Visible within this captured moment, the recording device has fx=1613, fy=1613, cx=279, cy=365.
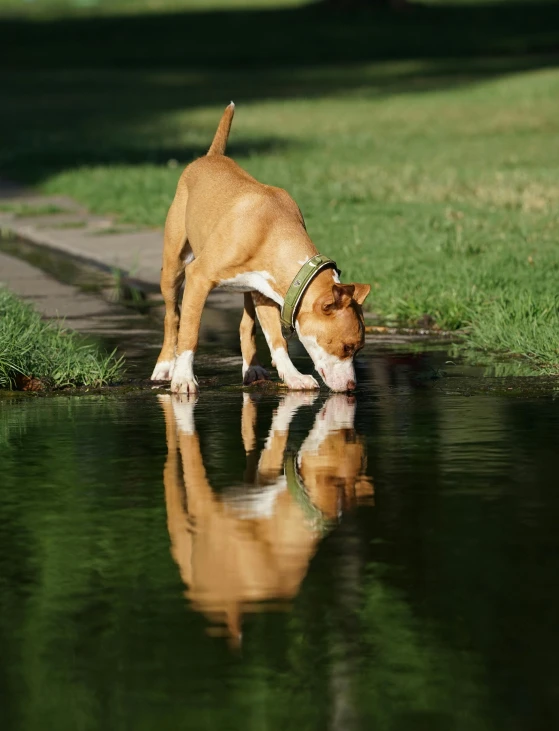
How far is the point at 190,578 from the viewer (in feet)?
16.7

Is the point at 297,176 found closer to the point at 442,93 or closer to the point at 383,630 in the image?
the point at 383,630

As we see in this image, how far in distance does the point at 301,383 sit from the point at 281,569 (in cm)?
389

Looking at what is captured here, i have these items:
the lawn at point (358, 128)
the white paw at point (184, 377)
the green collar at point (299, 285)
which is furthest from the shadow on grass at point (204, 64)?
the green collar at point (299, 285)

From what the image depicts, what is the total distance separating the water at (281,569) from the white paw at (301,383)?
856 mm

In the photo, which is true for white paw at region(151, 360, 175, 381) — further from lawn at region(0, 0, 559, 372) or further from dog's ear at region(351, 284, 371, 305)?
lawn at region(0, 0, 559, 372)

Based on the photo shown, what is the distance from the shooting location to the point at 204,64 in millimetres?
60531

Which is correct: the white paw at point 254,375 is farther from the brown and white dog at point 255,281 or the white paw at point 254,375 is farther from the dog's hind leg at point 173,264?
the dog's hind leg at point 173,264

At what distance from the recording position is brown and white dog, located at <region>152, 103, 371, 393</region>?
8461 millimetres

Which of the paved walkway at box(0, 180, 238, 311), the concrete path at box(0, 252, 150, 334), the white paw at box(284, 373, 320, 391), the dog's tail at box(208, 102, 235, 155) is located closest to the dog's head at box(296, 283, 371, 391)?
the white paw at box(284, 373, 320, 391)

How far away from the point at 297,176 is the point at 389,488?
16.3 metres

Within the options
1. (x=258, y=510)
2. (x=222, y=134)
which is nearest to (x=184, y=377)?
(x=222, y=134)

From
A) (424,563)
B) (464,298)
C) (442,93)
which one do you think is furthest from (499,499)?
(442,93)

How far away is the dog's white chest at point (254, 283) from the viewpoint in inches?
345

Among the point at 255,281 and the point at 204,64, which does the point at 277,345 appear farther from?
the point at 204,64
